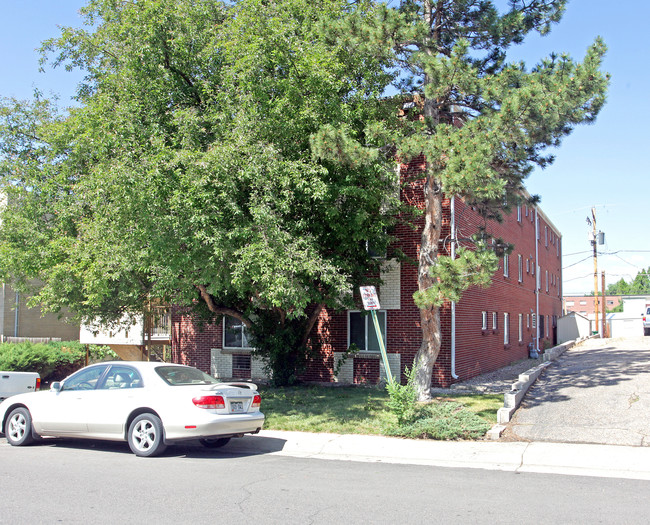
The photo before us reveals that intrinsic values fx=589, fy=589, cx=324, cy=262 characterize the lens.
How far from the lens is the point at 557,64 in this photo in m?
12.2

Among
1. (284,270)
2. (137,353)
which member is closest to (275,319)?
(284,270)

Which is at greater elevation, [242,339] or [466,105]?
[466,105]

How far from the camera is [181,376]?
963cm

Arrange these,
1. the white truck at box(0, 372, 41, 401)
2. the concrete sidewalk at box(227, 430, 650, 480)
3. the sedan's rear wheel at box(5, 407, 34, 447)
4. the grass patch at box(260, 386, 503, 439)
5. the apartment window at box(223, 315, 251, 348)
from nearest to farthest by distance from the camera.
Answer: the concrete sidewalk at box(227, 430, 650, 480), the sedan's rear wheel at box(5, 407, 34, 447), the grass patch at box(260, 386, 503, 439), the white truck at box(0, 372, 41, 401), the apartment window at box(223, 315, 251, 348)

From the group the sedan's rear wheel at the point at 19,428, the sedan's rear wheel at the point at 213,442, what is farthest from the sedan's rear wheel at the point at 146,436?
the sedan's rear wheel at the point at 19,428

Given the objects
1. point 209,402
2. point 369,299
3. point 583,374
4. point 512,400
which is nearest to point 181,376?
point 209,402

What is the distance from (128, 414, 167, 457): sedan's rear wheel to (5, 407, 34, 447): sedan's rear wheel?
227cm

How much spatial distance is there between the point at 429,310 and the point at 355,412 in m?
2.92

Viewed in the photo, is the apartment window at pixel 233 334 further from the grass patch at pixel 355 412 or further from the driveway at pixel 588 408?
the driveway at pixel 588 408

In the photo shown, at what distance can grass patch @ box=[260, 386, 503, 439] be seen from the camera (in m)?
10.6

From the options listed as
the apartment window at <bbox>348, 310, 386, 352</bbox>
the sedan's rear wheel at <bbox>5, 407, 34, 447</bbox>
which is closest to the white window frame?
the apartment window at <bbox>348, 310, 386, 352</bbox>

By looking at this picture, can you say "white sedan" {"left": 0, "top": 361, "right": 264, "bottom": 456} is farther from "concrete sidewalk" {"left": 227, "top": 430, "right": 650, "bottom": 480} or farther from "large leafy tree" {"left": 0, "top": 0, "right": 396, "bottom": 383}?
"large leafy tree" {"left": 0, "top": 0, "right": 396, "bottom": 383}

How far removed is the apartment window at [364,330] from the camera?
17.3 metres

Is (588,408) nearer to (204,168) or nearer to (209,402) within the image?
(209,402)
